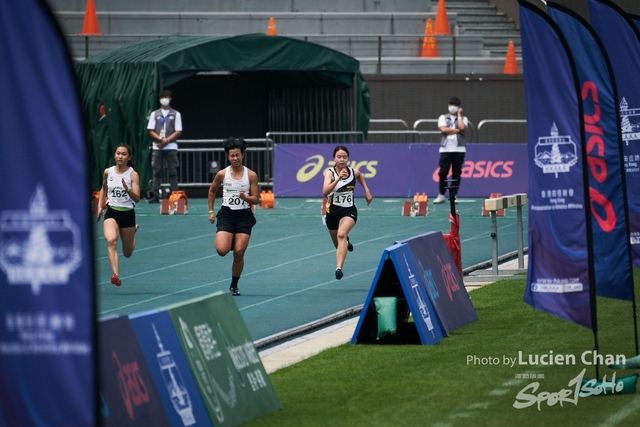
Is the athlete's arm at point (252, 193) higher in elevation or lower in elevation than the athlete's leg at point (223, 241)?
higher

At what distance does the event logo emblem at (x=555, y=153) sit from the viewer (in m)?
8.90

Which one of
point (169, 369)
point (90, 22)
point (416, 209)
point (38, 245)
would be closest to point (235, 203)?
point (169, 369)

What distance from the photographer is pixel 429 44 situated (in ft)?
126

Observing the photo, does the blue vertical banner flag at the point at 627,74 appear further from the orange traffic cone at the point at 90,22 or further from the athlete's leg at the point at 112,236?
the orange traffic cone at the point at 90,22

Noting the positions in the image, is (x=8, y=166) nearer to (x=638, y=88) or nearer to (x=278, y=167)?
(x=638, y=88)

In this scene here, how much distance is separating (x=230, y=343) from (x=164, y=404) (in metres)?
1.12

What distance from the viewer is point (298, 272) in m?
17.7

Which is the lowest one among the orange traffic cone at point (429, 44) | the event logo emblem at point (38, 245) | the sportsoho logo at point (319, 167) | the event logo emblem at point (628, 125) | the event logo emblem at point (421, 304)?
the event logo emblem at point (421, 304)

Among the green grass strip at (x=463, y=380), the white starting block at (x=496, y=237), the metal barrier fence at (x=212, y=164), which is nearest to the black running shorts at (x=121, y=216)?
the white starting block at (x=496, y=237)

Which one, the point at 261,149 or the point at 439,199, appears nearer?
the point at 439,199

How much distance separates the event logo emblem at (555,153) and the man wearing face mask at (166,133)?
2027cm

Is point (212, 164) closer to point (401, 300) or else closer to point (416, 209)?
point (416, 209)

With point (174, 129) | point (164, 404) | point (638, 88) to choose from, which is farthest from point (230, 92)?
point (164, 404)

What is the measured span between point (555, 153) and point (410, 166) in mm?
21346
